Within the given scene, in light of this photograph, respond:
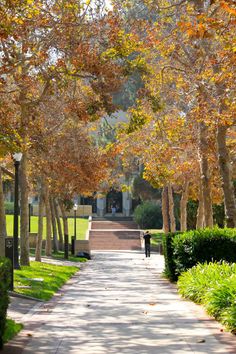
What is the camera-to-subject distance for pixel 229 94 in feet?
71.6

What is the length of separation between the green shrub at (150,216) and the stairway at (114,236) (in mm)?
1532

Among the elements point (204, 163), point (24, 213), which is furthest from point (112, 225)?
point (204, 163)

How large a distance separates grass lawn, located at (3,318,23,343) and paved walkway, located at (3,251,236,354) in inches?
4.9

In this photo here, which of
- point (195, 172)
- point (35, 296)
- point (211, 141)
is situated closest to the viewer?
point (35, 296)

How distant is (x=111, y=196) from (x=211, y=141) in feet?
238

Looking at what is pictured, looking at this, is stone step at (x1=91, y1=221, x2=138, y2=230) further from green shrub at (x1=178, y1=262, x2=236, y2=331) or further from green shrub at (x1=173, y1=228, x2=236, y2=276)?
green shrub at (x1=178, y1=262, x2=236, y2=331)

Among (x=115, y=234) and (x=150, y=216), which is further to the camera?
(x=150, y=216)

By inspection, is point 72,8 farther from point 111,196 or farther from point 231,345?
point 111,196

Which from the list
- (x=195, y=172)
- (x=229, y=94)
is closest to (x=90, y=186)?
(x=195, y=172)

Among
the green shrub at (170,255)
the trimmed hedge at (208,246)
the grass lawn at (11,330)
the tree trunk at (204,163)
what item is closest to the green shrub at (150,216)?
the tree trunk at (204,163)

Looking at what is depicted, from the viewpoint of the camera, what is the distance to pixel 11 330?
12.1 meters

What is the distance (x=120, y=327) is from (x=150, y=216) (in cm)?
6536

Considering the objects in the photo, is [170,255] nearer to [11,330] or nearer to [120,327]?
[120,327]

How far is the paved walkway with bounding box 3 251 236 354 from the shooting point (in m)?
10.7
